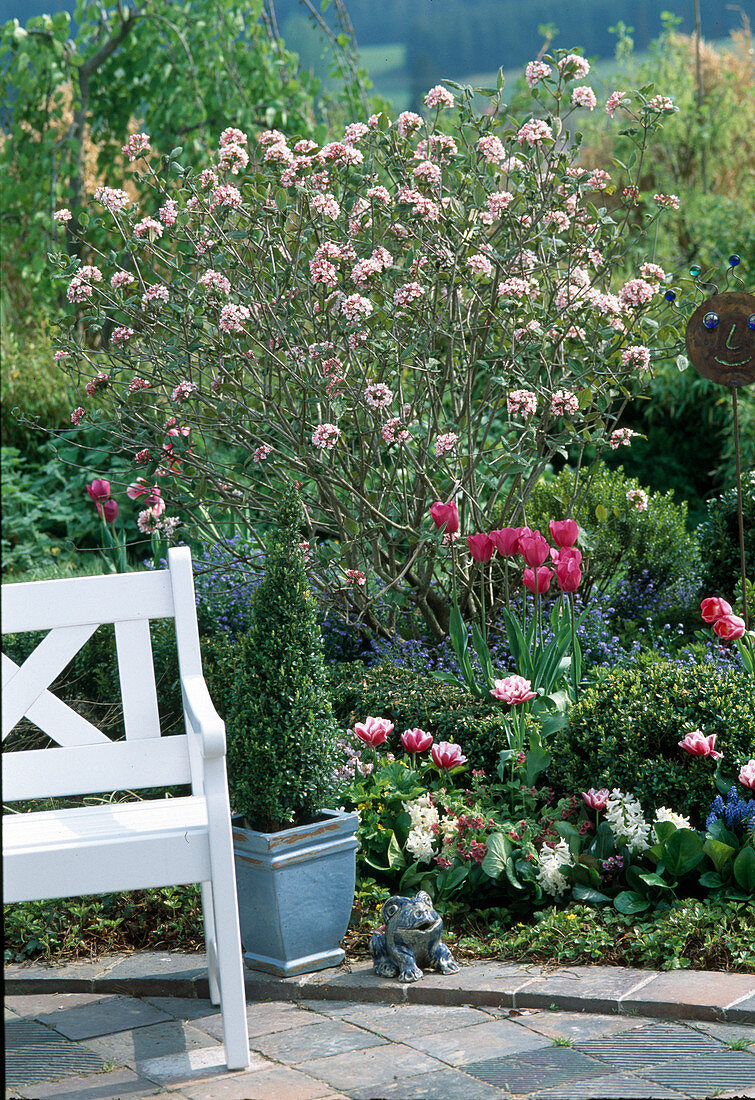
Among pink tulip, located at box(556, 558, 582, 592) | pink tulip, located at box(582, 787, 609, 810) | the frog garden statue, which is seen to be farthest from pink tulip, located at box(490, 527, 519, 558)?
the frog garden statue

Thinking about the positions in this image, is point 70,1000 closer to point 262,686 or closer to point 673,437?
point 262,686

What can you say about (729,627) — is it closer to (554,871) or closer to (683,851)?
(683,851)

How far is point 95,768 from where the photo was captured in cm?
267

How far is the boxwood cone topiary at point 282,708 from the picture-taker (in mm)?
2646

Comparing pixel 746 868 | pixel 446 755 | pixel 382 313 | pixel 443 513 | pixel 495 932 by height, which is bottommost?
pixel 495 932

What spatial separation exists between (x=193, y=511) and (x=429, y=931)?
238 centimetres

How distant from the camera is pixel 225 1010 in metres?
2.18

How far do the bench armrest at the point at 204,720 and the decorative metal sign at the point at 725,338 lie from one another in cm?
243

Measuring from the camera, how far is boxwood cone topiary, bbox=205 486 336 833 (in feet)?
8.68

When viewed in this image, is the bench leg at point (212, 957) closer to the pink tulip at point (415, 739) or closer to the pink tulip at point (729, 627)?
the pink tulip at point (415, 739)

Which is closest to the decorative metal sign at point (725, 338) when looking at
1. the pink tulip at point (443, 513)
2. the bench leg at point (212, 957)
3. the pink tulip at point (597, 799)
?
the pink tulip at point (443, 513)

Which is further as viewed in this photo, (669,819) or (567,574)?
(567,574)

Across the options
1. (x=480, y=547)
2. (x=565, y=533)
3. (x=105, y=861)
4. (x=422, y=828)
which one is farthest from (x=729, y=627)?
(x=105, y=861)

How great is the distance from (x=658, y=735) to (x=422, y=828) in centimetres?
70
